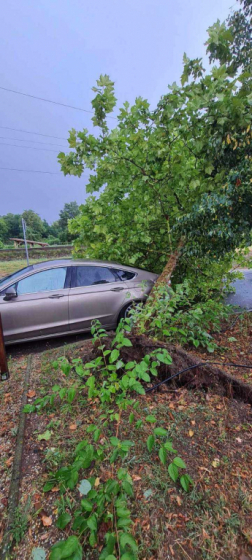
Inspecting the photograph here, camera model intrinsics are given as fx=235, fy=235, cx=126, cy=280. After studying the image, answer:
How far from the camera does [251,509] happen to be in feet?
3.90

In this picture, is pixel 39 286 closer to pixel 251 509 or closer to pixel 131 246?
pixel 131 246

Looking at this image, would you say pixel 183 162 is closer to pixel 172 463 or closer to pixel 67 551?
pixel 172 463

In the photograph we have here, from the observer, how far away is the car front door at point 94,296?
3754mm

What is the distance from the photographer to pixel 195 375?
7.18 ft

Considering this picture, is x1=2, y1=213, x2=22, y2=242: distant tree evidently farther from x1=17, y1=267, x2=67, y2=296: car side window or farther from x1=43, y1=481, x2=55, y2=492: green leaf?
x1=43, y1=481, x2=55, y2=492: green leaf

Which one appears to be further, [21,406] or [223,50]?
[223,50]

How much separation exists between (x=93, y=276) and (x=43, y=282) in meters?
0.80

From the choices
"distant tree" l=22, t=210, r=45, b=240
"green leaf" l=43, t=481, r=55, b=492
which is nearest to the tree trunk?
"green leaf" l=43, t=481, r=55, b=492

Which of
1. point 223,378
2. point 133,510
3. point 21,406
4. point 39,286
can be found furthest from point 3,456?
point 39,286

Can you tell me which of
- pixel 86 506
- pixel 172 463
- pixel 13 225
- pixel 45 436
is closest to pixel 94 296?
pixel 45 436

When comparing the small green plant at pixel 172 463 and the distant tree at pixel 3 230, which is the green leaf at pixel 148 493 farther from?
the distant tree at pixel 3 230

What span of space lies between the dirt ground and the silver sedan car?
4.32 ft

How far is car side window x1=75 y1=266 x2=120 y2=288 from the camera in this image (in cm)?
384

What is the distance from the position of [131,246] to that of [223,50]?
2859 millimetres
